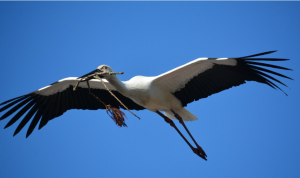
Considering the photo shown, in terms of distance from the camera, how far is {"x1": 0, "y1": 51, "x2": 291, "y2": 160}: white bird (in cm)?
718

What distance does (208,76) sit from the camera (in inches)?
297

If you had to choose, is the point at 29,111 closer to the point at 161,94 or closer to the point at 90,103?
the point at 90,103

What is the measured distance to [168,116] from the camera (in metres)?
8.27

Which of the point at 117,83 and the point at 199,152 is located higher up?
the point at 117,83

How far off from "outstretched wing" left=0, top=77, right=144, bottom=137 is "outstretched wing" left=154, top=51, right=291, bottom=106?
1.15 metres

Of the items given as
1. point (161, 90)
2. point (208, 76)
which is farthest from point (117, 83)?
point (208, 76)

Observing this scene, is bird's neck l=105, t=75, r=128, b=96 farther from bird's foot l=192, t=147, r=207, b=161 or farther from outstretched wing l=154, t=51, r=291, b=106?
bird's foot l=192, t=147, r=207, b=161

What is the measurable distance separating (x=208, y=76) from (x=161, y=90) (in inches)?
38.8

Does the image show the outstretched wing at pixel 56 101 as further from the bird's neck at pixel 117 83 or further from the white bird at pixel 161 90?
the bird's neck at pixel 117 83

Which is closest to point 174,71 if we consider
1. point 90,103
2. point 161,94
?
point 161,94

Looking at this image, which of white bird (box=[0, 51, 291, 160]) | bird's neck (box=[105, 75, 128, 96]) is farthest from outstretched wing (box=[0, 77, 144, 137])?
bird's neck (box=[105, 75, 128, 96])

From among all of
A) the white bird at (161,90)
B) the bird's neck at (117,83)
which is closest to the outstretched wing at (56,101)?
the white bird at (161,90)

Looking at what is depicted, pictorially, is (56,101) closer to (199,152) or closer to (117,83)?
(117,83)

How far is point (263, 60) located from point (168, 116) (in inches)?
95.0
